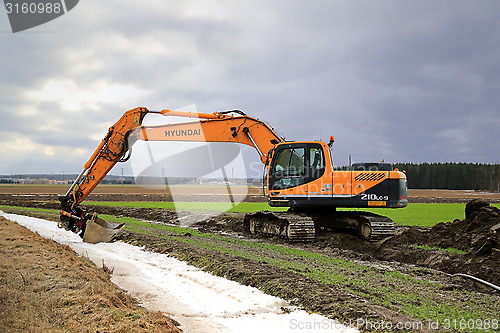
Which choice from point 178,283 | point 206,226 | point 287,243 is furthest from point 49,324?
point 206,226

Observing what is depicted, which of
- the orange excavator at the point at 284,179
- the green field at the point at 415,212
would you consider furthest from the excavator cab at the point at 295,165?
the green field at the point at 415,212

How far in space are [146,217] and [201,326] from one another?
2167cm

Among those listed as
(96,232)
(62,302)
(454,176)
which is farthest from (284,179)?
(454,176)

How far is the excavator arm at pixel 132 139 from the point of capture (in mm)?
14734

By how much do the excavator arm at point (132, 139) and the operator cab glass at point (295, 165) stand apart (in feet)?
2.58

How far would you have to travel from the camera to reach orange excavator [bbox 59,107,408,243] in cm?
1412

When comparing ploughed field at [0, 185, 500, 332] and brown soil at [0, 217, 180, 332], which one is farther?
ploughed field at [0, 185, 500, 332]

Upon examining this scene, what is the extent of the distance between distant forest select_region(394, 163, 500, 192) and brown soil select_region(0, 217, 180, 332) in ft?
303

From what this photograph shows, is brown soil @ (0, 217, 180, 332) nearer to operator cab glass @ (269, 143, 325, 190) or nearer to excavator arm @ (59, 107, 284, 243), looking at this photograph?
excavator arm @ (59, 107, 284, 243)

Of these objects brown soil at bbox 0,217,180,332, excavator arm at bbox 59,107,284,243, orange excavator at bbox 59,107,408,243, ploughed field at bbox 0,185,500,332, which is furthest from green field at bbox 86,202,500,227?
brown soil at bbox 0,217,180,332

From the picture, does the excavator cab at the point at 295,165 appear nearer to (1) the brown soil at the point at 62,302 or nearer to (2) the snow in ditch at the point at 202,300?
(2) the snow in ditch at the point at 202,300

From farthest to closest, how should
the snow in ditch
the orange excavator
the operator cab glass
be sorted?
the operator cab glass < the orange excavator < the snow in ditch

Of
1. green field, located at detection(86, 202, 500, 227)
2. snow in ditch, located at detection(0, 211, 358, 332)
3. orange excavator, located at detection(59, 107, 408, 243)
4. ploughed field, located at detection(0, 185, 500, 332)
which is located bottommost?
green field, located at detection(86, 202, 500, 227)

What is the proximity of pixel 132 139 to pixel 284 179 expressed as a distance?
594 centimetres
